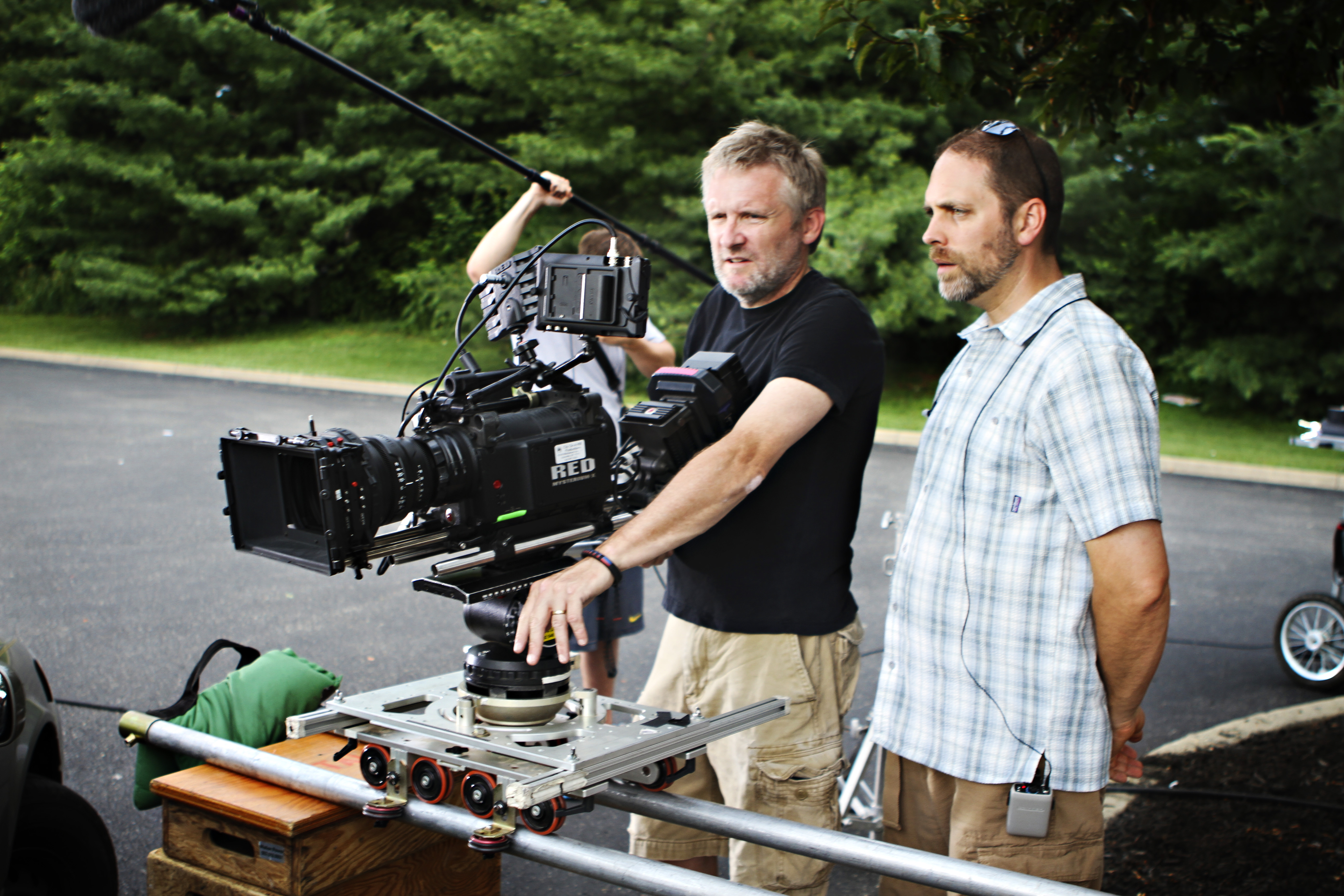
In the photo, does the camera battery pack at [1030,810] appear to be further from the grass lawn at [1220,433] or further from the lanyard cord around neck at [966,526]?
the grass lawn at [1220,433]

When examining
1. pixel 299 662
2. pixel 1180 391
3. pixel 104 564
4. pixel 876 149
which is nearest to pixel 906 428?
pixel 876 149

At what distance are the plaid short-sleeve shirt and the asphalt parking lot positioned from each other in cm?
160

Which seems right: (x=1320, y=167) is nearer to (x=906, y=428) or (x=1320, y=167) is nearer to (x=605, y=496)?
(x=906, y=428)

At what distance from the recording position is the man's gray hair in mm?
2330

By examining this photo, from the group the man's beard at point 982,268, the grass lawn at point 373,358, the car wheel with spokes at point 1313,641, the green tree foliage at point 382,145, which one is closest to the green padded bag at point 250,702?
the man's beard at point 982,268

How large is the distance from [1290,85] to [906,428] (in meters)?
10.4

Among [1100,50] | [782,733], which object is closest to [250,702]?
[782,733]

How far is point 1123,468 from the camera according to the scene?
1.89 meters

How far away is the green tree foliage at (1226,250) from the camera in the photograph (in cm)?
1486

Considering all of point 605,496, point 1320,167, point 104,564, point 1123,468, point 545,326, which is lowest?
point 104,564

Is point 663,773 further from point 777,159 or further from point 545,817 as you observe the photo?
point 777,159

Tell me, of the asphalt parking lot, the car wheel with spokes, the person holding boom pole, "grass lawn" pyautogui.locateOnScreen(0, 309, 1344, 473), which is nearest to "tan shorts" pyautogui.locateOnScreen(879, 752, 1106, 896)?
the asphalt parking lot

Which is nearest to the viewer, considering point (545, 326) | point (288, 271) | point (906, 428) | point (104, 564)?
point (545, 326)

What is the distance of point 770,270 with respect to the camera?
7.83ft
